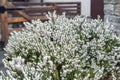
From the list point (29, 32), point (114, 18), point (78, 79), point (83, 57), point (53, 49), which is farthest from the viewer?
point (114, 18)

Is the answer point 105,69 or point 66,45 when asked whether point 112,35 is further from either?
point 66,45

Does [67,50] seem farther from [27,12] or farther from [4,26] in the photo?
[27,12]

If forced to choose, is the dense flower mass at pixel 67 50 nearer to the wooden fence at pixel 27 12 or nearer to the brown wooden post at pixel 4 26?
the wooden fence at pixel 27 12

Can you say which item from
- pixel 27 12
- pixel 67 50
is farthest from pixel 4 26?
pixel 67 50

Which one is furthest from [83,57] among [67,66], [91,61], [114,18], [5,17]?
[5,17]

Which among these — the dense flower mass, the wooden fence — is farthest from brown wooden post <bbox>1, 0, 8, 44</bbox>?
the dense flower mass

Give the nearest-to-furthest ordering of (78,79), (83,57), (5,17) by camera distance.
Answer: (78,79)
(83,57)
(5,17)

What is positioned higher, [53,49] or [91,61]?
[53,49]

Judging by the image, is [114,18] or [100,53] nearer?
[100,53]
